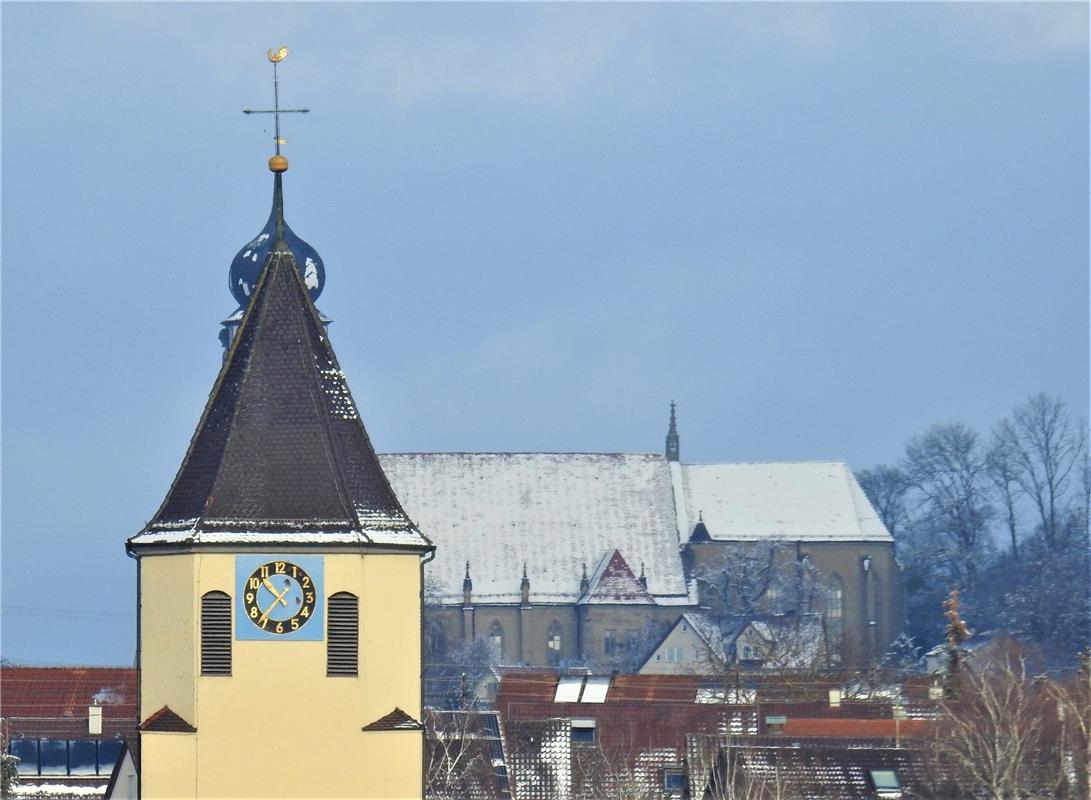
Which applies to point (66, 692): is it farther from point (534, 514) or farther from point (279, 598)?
point (534, 514)

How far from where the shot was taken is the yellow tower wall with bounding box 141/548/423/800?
92.3ft

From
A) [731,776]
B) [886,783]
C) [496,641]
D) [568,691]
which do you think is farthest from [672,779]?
[496,641]

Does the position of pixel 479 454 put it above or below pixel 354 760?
above

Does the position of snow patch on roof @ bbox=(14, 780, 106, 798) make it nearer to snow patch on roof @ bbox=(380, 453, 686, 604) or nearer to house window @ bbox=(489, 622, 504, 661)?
house window @ bbox=(489, 622, 504, 661)

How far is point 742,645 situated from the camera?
458 ft

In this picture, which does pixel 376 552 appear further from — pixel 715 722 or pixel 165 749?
pixel 715 722

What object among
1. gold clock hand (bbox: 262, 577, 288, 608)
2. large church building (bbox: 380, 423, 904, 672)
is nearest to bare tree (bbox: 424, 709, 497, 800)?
gold clock hand (bbox: 262, 577, 288, 608)

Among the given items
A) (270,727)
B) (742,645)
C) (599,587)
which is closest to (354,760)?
(270,727)

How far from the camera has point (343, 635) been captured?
28.5 m

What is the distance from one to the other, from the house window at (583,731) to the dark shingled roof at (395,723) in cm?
3259

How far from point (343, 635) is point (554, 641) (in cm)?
12302

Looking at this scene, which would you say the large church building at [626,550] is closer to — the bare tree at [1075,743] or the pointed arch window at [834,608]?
the pointed arch window at [834,608]

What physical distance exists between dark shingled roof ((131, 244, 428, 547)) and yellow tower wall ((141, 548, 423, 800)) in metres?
0.36

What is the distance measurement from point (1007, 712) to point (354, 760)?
25.3 metres
